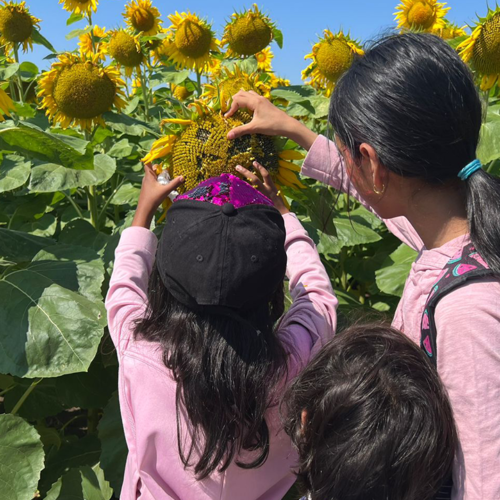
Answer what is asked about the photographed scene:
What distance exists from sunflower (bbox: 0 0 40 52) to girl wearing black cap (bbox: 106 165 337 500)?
3091 millimetres

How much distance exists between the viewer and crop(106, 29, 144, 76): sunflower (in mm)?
3840

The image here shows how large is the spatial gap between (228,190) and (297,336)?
0.36 m

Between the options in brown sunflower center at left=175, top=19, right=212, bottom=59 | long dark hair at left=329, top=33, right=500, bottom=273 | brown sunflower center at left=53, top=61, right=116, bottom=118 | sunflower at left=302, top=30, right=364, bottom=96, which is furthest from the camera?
brown sunflower center at left=175, top=19, right=212, bottom=59

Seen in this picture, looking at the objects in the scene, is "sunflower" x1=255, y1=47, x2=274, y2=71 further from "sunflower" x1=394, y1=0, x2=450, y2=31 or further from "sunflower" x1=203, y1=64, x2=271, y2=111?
"sunflower" x1=203, y1=64, x2=271, y2=111

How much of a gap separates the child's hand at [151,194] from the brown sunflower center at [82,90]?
3.57 feet

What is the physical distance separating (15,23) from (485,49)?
9.16 feet

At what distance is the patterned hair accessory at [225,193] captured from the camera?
134 centimetres

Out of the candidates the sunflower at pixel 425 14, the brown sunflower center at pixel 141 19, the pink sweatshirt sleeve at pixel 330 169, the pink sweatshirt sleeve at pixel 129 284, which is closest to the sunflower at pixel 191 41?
the brown sunflower center at pixel 141 19

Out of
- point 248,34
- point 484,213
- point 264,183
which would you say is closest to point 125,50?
point 248,34

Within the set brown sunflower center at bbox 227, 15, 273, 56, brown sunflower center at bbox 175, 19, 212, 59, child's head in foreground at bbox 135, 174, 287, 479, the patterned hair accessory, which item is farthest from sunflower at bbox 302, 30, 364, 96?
child's head in foreground at bbox 135, 174, 287, 479

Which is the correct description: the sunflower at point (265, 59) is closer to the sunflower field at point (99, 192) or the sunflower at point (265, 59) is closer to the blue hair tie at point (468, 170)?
the sunflower field at point (99, 192)

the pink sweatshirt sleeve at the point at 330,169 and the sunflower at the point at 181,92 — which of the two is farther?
the sunflower at the point at 181,92

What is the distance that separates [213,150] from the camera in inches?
60.5

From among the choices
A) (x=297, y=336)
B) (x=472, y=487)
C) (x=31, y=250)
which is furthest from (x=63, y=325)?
(x=472, y=487)
